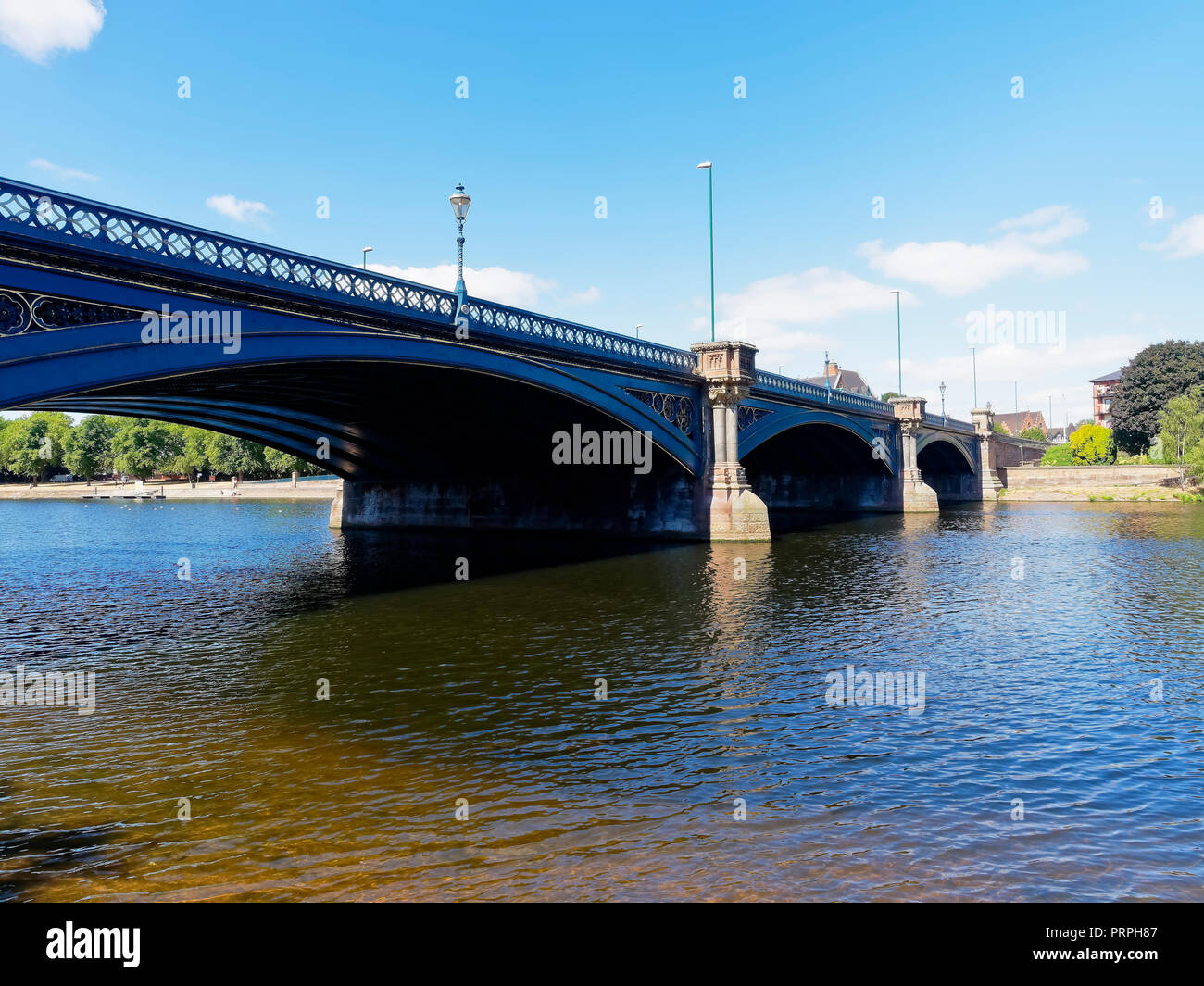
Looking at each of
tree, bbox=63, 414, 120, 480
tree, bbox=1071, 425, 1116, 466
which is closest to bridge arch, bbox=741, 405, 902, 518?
tree, bbox=1071, 425, 1116, 466

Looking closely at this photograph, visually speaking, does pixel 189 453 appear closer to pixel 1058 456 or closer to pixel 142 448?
pixel 142 448

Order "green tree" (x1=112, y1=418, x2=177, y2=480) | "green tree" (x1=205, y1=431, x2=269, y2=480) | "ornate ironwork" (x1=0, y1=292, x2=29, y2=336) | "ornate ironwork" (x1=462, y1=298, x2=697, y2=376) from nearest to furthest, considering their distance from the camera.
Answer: "ornate ironwork" (x1=0, y1=292, x2=29, y2=336) < "ornate ironwork" (x1=462, y1=298, x2=697, y2=376) < "green tree" (x1=205, y1=431, x2=269, y2=480) < "green tree" (x1=112, y1=418, x2=177, y2=480)

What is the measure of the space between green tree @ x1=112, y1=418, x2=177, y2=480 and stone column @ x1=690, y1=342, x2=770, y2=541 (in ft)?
372

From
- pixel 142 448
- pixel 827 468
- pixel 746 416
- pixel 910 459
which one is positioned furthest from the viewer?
pixel 142 448

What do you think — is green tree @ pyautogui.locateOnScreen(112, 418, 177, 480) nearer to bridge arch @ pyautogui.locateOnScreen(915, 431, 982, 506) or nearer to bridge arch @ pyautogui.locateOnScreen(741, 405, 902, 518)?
bridge arch @ pyautogui.locateOnScreen(741, 405, 902, 518)

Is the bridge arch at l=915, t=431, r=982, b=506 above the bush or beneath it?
beneath

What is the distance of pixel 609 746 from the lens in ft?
36.2

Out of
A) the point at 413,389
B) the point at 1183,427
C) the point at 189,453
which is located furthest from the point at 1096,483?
the point at 189,453

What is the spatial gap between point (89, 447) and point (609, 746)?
146 m

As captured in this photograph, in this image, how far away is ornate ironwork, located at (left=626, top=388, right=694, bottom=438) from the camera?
3703 cm

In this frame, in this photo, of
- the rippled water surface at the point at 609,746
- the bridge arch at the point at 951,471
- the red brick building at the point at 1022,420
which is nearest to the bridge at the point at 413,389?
the rippled water surface at the point at 609,746

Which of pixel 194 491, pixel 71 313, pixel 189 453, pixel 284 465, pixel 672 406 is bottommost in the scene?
pixel 194 491

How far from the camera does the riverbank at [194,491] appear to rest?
346ft
